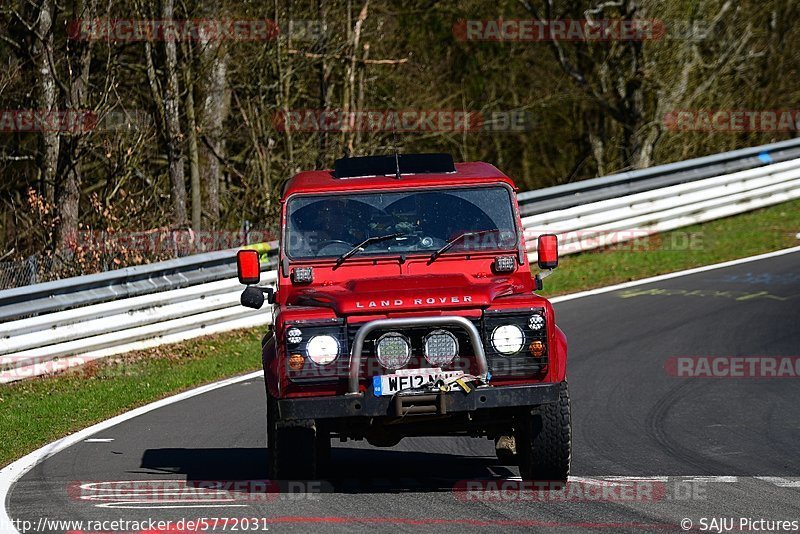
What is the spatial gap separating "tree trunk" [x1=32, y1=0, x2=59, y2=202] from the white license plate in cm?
1171

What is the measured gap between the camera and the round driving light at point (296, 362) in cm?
721

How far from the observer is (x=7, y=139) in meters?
21.2

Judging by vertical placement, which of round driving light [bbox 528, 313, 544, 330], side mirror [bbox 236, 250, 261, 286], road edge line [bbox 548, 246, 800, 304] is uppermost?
side mirror [bbox 236, 250, 261, 286]

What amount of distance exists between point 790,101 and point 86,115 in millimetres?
18908

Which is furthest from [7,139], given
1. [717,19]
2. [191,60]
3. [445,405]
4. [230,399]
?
[445,405]

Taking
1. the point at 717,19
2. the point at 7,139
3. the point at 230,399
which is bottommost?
the point at 230,399

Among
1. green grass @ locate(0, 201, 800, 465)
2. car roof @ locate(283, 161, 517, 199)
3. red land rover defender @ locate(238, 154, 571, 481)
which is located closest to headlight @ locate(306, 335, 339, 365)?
red land rover defender @ locate(238, 154, 571, 481)

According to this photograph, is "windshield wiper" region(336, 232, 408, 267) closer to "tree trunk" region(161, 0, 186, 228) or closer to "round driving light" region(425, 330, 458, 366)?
"round driving light" region(425, 330, 458, 366)

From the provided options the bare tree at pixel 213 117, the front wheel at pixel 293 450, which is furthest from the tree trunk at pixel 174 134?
the front wheel at pixel 293 450

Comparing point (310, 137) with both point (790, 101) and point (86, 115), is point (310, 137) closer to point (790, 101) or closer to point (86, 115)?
point (86, 115)

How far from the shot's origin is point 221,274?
50.2ft

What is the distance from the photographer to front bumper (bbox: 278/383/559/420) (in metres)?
7.04

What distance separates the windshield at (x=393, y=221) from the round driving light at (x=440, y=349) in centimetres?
127

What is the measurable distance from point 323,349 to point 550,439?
1455mm
